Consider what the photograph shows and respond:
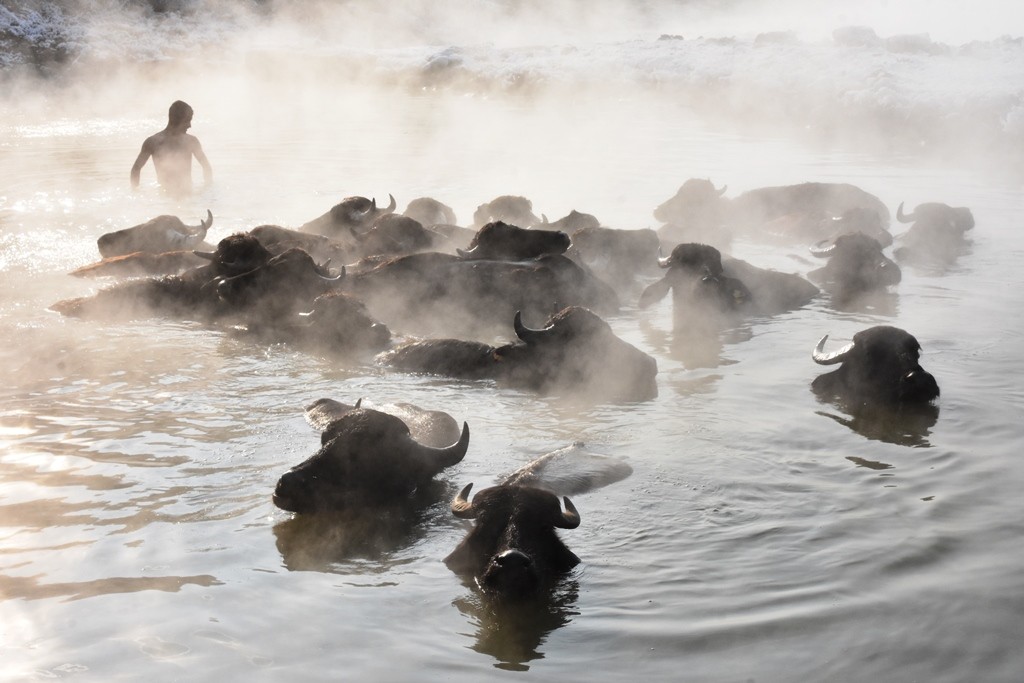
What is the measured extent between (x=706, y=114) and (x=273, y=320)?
853 inches

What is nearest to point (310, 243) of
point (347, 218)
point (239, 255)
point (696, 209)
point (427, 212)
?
point (347, 218)

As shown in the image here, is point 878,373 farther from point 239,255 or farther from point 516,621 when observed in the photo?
point 239,255

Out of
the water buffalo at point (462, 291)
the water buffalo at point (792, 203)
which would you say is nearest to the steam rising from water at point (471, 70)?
the water buffalo at point (792, 203)

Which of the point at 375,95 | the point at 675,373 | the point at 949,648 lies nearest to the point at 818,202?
the point at 675,373

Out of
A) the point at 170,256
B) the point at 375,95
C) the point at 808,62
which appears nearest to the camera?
the point at 170,256

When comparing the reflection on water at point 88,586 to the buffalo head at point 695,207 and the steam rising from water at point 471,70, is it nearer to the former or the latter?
the buffalo head at point 695,207

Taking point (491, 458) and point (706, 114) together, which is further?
point (706, 114)

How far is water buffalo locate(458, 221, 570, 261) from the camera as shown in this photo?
33.6 ft

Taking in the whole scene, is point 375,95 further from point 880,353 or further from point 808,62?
point 880,353

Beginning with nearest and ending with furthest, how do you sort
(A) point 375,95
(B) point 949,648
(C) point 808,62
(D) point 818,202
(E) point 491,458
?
(B) point 949,648 < (E) point 491,458 < (D) point 818,202 < (C) point 808,62 < (A) point 375,95

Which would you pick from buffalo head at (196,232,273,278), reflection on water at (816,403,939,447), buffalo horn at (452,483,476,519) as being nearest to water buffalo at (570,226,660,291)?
buffalo head at (196,232,273,278)

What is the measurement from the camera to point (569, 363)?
317 inches

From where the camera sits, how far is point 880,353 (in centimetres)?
786

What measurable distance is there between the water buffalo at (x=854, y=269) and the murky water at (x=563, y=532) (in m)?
0.29
